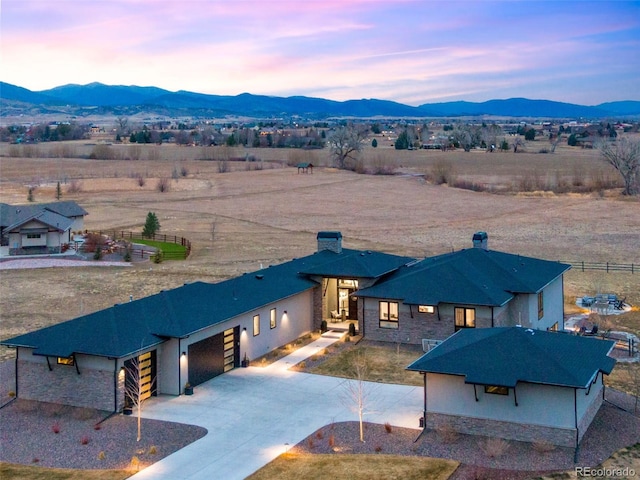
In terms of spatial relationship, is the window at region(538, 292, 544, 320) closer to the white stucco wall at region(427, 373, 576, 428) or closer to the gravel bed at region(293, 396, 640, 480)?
the gravel bed at region(293, 396, 640, 480)

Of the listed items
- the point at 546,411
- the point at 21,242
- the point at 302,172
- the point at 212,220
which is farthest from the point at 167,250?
the point at 302,172

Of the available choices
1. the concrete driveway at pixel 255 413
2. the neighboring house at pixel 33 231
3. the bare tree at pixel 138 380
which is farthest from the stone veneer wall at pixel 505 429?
the neighboring house at pixel 33 231

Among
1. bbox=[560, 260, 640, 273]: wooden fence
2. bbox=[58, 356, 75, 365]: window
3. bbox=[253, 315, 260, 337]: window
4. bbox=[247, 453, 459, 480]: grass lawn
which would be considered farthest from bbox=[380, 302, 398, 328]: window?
bbox=[560, 260, 640, 273]: wooden fence

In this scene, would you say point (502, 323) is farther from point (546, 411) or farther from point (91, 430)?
point (91, 430)

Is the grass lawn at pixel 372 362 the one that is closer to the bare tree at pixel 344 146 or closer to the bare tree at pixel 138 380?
the bare tree at pixel 138 380

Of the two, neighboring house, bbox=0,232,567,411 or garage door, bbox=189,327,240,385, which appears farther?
garage door, bbox=189,327,240,385

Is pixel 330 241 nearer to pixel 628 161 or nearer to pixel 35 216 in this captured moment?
pixel 35 216

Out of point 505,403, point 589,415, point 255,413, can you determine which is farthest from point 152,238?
point 589,415
